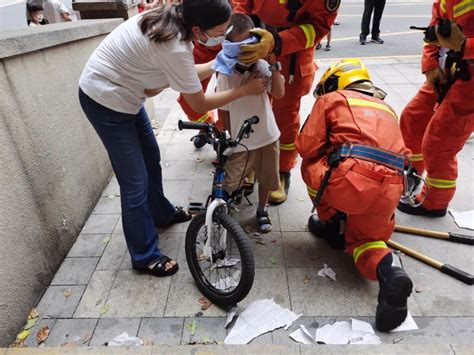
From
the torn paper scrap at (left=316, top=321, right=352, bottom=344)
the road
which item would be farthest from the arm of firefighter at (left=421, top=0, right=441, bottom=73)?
the road

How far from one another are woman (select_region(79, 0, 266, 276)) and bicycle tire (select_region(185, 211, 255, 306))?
0.24 metres

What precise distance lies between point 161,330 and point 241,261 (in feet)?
2.01

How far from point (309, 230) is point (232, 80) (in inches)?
52.4

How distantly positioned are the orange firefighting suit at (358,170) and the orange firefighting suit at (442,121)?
646 mm

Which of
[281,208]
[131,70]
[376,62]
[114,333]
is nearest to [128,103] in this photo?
[131,70]

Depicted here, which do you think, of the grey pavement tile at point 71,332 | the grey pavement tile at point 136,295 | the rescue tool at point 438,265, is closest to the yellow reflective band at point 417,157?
the rescue tool at point 438,265

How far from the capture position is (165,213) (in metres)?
2.99

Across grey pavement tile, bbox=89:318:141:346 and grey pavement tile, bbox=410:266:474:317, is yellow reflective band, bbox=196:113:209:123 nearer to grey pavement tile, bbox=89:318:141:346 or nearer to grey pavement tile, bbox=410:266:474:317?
grey pavement tile, bbox=89:318:141:346

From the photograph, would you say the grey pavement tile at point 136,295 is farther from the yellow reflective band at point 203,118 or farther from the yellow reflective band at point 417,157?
the yellow reflective band at point 417,157

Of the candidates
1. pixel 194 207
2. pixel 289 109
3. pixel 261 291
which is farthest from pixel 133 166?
pixel 289 109

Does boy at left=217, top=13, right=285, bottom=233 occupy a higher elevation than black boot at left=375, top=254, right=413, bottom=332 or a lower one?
higher

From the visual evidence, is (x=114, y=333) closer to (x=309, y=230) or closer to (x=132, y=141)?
(x=132, y=141)

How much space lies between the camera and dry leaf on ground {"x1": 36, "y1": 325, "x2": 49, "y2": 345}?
2.15 m

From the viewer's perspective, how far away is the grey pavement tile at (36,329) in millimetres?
2135
